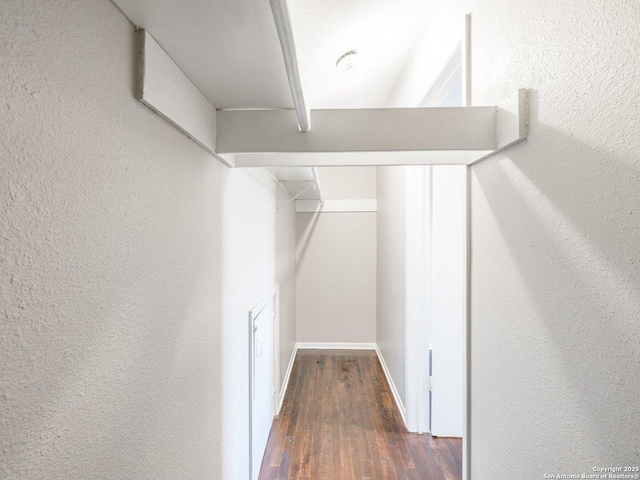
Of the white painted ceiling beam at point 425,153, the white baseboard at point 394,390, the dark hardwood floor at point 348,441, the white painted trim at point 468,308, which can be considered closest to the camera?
the white painted ceiling beam at point 425,153

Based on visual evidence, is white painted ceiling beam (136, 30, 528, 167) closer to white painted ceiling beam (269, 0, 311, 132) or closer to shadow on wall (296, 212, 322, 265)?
white painted ceiling beam (269, 0, 311, 132)

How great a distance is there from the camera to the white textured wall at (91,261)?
0.38m

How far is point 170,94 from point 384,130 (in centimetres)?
56

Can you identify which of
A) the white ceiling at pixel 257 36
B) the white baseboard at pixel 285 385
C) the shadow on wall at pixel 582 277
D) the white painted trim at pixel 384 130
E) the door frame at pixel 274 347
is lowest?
the white baseboard at pixel 285 385

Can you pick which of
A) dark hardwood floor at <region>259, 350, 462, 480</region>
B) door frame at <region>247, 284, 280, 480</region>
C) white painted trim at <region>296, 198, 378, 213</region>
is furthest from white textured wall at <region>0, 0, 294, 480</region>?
white painted trim at <region>296, 198, 378, 213</region>

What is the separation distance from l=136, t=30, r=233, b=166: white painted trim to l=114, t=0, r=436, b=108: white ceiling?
0.9 inches

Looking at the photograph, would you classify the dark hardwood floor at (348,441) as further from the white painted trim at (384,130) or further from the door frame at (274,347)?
the white painted trim at (384,130)

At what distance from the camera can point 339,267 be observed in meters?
4.03

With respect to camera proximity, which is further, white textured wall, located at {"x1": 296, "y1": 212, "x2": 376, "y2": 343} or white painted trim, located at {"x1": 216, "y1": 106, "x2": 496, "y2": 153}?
white textured wall, located at {"x1": 296, "y1": 212, "x2": 376, "y2": 343}

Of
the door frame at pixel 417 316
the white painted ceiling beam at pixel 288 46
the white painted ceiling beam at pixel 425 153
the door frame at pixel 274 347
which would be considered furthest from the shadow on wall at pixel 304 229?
the white painted ceiling beam at pixel 288 46

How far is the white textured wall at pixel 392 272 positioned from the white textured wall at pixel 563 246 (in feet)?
4.54

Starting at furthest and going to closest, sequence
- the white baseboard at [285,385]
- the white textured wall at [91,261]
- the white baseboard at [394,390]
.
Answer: the white baseboard at [285,385]
the white baseboard at [394,390]
the white textured wall at [91,261]

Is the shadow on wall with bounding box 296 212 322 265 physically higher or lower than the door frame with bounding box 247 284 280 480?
higher

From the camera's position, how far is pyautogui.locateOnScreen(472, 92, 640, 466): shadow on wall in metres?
0.51
